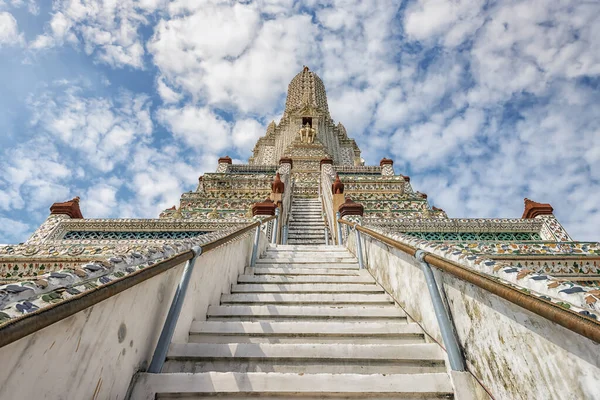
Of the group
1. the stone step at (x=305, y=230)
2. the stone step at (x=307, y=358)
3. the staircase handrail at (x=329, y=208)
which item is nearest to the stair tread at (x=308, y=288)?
the stone step at (x=307, y=358)

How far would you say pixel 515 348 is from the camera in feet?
4.79

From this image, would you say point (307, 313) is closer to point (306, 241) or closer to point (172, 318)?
point (172, 318)

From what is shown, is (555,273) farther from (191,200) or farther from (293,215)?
(191,200)

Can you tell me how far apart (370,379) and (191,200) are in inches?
392

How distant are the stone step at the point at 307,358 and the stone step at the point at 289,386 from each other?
263 mm

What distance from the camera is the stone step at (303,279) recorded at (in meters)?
3.83

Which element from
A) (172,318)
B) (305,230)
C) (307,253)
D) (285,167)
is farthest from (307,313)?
(285,167)

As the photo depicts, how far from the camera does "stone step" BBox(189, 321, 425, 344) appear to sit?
2404 millimetres

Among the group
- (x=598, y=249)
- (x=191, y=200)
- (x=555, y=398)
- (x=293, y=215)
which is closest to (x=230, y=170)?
(x=191, y=200)

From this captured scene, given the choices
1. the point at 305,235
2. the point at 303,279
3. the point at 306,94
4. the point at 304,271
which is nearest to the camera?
the point at 303,279

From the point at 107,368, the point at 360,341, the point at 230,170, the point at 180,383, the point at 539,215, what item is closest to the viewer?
the point at 107,368

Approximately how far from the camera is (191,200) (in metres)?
10.7

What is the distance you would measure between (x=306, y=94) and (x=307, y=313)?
1011 inches

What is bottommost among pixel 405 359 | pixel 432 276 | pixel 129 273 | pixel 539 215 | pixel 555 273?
pixel 405 359
